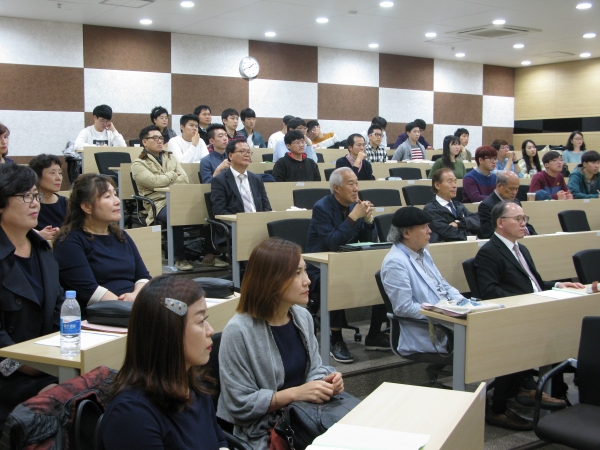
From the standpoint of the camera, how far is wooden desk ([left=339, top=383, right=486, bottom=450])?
163 centimetres

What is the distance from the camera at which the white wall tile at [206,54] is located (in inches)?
396

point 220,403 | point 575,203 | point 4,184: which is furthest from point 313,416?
point 575,203

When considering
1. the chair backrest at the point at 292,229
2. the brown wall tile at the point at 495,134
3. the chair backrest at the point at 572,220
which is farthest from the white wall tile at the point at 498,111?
the chair backrest at the point at 292,229

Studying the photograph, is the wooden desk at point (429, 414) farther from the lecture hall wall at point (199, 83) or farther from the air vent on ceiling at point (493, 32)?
the air vent on ceiling at point (493, 32)

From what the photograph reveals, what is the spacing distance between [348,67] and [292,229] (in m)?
7.88

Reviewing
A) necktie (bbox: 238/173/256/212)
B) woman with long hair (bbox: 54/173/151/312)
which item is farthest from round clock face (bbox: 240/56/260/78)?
woman with long hair (bbox: 54/173/151/312)

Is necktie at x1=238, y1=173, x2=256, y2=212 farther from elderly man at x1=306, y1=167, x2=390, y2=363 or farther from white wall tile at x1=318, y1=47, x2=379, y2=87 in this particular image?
white wall tile at x1=318, y1=47, x2=379, y2=87

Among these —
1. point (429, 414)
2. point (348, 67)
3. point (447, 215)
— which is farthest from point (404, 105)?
point (429, 414)

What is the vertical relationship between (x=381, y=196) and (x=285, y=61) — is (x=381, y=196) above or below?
below

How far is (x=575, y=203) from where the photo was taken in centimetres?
613

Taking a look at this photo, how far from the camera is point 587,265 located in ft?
12.5

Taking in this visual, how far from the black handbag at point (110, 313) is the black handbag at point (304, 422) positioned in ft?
2.55

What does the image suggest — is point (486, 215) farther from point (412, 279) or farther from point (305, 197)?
point (412, 279)

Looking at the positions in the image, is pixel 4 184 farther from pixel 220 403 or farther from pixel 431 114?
pixel 431 114
